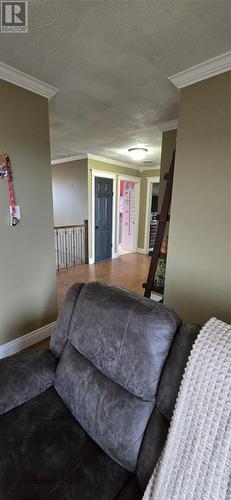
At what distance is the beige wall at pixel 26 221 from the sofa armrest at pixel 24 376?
3.17 feet

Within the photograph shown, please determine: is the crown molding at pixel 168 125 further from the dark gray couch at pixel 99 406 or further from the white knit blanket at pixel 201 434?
the white knit blanket at pixel 201 434

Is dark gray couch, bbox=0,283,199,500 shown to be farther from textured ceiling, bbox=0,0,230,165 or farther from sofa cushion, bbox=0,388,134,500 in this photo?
textured ceiling, bbox=0,0,230,165

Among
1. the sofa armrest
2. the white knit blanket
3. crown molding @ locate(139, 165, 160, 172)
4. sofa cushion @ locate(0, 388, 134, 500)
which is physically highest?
crown molding @ locate(139, 165, 160, 172)

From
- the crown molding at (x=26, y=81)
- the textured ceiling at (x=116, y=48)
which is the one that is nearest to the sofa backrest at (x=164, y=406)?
the textured ceiling at (x=116, y=48)

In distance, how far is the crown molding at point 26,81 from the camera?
1.82 meters

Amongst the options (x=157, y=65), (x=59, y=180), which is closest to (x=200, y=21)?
(x=157, y=65)

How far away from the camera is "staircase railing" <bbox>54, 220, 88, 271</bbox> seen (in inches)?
202

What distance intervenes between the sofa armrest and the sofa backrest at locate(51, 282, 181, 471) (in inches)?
3.0

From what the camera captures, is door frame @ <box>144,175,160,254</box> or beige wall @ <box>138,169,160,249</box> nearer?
door frame @ <box>144,175,160,254</box>

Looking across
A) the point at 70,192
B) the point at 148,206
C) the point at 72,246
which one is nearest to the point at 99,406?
the point at 72,246

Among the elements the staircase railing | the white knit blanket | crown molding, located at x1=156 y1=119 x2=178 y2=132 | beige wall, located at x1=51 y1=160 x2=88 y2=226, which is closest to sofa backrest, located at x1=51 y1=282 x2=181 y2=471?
the white knit blanket

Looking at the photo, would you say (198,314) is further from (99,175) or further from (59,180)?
(59,180)

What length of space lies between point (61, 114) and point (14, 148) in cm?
105

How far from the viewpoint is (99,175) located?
536cm
